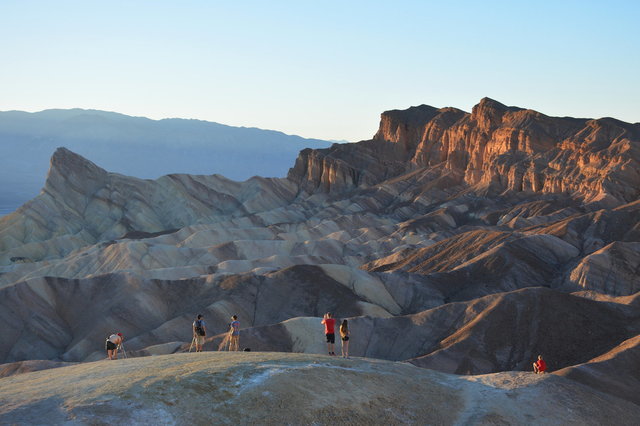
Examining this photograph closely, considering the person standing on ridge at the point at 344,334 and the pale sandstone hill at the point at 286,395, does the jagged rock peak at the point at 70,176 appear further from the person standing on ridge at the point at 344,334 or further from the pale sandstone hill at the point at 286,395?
the pale sandstone hill at the point at 286,395

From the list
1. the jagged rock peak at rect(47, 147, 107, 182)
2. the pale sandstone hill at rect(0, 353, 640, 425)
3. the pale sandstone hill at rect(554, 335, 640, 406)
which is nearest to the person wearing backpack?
the pale sandstone hill at rect(0, 353, 640, 425)

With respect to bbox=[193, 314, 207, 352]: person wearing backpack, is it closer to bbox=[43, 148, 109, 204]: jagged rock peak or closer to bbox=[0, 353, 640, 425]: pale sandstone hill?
bbox=[0, 353, 640, 425]: pale sandstone hill

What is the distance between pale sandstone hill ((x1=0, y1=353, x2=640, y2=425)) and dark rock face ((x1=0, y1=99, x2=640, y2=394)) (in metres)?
17.8

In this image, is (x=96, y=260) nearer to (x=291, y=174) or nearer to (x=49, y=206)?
(x=49, y=206)

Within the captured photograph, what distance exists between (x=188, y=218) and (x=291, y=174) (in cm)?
3026

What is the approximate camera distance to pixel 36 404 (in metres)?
19.4

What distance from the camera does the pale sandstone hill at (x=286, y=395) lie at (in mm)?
19422

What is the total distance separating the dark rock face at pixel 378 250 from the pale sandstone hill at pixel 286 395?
1777cm

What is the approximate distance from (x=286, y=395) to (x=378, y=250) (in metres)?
73.4

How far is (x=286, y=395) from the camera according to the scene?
2108cm

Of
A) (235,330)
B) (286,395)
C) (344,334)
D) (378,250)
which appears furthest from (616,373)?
(378,250)

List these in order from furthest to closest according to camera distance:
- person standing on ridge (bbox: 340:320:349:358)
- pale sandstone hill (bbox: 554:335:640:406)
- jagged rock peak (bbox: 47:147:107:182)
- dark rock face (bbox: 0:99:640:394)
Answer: jagged rock peak (bbox: 47:147:107:182) → dark rock face (bbox: 0:99:640:394) → pale sandstone hill (bbox: 554:335:640:406) → person standing on ridge (bbox: 340:320:349:358)

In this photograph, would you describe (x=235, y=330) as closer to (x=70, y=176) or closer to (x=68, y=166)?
(x=70, y=176)

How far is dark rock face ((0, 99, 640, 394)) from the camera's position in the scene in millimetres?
47250
